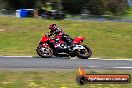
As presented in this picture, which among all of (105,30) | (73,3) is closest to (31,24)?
(105,30)

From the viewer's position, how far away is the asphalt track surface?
52.5ft

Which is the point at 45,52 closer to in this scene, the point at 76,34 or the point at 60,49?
the point at 60,49

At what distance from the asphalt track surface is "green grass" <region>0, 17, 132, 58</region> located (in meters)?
3.37

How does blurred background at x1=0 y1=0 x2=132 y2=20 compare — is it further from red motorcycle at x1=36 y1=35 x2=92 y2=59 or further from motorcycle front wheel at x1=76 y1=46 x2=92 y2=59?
motorcycle front wheel at x1=76 y1=46 x2=92 y2=59

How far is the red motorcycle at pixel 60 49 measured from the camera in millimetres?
Result: 19219

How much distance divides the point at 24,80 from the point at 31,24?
21.3 meters

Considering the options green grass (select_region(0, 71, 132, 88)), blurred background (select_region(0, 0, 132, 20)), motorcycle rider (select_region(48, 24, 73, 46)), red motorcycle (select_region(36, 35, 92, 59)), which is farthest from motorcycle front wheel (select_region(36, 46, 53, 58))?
blurred background (select_region(0, 0, 132, 20))

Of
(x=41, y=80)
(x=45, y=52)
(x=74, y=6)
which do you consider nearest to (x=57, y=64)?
(x=45, y=52)

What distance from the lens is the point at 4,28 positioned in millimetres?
32281

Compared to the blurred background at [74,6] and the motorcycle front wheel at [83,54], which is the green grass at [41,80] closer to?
the motorcycle front wheel at [83,54]

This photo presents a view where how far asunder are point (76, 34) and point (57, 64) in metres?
13.5

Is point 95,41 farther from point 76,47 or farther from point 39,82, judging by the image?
point 39,82

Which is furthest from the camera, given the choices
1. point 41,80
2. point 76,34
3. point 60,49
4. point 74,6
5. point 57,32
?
point 74,6

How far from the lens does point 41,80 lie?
13.0 metres
